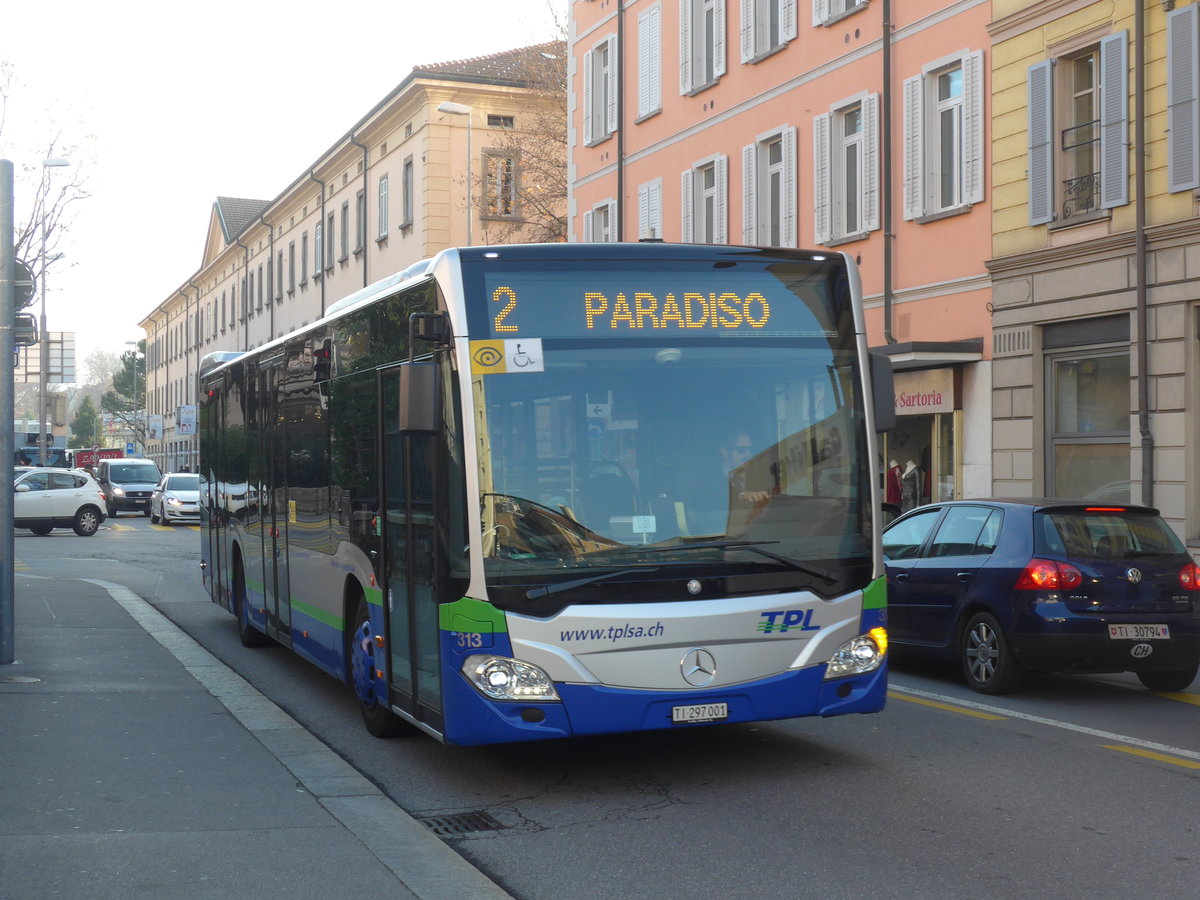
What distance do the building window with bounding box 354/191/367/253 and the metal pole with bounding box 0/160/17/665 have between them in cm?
3878

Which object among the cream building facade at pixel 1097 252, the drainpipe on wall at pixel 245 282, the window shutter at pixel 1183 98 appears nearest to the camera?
the window shutter at pixel 1183 98

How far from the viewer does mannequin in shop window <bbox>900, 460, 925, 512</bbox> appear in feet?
76.8

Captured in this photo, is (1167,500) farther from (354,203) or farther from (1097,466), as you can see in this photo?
(354,203)

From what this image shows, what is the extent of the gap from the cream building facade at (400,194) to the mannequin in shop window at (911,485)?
1463 cm

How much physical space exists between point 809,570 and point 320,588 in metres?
3.93

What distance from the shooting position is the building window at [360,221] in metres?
51.2

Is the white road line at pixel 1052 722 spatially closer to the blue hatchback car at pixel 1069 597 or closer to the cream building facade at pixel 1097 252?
the blue hatchback car at pixel 1069 597

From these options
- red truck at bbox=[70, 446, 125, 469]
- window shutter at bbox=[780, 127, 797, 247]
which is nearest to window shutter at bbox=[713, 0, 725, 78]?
window shutter at bbox=[780, 127, 797, 247]

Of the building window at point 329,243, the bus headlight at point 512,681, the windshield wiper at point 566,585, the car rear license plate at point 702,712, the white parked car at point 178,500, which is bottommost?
the white parked car at point 178,500

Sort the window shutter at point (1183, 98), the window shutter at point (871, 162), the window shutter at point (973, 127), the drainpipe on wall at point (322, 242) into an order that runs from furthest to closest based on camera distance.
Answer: the drainpipe on wall at point (322, 242)
the window shutter at point (871, 162)
the window shutter at point (973, 127)
the window shutter at point (1183, 98)

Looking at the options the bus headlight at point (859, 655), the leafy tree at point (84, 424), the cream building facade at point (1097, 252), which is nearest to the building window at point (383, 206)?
the cream building facade at point (1097, 252)

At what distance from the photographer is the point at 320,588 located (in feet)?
33.3

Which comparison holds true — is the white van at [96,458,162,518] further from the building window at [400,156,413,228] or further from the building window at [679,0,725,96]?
the building window at [679,0,725,96]

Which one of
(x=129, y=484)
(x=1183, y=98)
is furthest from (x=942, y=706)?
(x=129, y=484)
